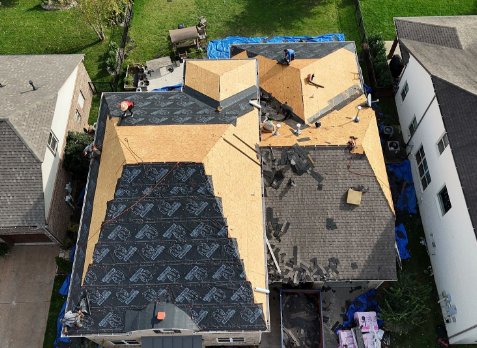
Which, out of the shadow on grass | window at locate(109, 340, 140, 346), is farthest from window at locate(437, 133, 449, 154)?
window at locate(109, 340, 140, 346)

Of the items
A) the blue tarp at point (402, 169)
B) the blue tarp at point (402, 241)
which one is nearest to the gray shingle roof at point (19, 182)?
the blue tarp at point (402, 241)

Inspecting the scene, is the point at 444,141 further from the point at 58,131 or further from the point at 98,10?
the point at 98,10

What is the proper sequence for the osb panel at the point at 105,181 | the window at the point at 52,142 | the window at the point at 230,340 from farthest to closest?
the window at the point at 52,142 → the window at the point at 230,340 → the osb panel at the point at 105,181

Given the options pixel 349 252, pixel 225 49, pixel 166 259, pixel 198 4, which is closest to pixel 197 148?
pixel 166 259

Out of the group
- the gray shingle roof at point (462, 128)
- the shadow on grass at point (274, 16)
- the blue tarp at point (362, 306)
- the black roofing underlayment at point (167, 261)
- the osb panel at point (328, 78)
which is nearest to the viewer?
the black roofing underlayment at point (167, 261)

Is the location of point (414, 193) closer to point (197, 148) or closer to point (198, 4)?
point (197, 148)

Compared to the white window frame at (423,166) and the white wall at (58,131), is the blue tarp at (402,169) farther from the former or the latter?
the white wall at (58,131)

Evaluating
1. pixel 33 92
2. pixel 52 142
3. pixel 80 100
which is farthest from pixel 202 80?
pixel 80 100

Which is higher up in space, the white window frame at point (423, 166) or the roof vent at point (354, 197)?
the white window frame at point (423, 166)
